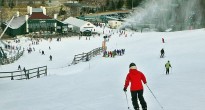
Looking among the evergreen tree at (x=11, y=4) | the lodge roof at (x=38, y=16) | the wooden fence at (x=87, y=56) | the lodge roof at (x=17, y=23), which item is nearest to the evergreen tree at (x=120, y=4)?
the evergreen tree at (x=11, y=4)

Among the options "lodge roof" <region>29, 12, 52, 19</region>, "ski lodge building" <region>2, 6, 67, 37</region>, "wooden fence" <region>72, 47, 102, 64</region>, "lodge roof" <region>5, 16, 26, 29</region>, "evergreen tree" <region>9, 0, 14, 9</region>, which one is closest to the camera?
"wooden fence" <region>72, 47, 102, 64</region>

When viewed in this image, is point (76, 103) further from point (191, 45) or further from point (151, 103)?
point (191, 45)

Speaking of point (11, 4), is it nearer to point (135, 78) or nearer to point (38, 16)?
point (38, 16)

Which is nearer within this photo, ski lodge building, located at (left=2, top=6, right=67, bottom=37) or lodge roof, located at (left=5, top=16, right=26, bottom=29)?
ski lodge building, located at (left=2, top=6, right=67, bottom=37)

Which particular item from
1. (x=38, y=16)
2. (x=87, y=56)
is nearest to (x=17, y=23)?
(x=38, y=16)

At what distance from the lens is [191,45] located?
1647 inches

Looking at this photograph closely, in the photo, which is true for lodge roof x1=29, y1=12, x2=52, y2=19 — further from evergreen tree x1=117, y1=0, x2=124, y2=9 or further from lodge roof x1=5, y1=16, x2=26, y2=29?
evergreen tree x1=117, y1=0, x2=124, y2=9

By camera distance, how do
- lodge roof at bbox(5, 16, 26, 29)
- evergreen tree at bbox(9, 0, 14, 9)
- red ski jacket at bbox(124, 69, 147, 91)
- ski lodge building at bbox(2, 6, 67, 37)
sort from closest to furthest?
red ski jacket at bbox(124, 69, 147, 91) < ski lodge building at bbox(2, 6, 67, 37) < lodge roof at bbox(5, 16, 26, 29) < evergreen tree at bbox(9, 0, 14, 9)

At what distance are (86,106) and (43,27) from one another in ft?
304

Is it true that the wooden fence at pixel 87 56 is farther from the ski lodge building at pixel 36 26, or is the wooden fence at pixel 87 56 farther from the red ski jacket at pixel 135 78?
the ski lodge building at pixel 36 26

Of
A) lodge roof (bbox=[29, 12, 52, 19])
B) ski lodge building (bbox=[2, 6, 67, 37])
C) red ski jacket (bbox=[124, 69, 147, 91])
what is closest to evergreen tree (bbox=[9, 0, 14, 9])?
lodge roof (bbox=[29, 12, 52, 19])

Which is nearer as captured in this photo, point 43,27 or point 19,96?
point 19,96

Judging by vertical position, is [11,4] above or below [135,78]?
above

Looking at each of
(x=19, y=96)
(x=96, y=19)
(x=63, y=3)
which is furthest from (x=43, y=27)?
(x=19, y=96)
